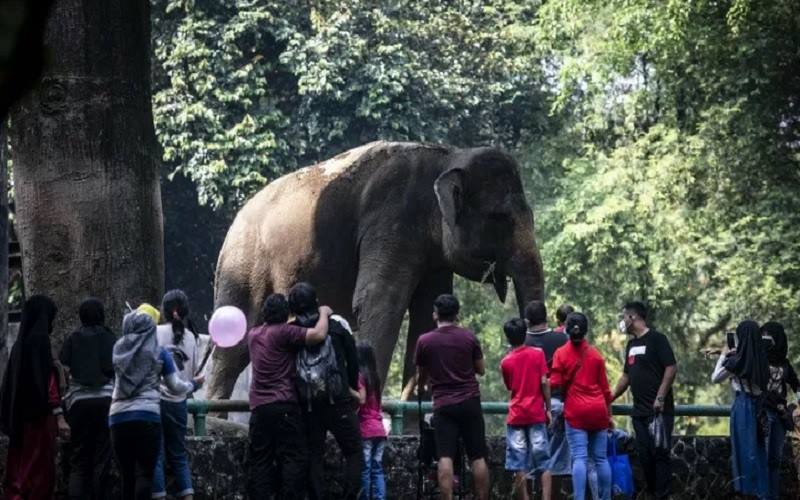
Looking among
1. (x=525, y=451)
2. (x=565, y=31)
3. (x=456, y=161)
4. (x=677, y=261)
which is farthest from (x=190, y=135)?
(x=525, y=451)

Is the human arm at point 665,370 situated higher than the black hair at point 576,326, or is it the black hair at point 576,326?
the black hair at point 576,326

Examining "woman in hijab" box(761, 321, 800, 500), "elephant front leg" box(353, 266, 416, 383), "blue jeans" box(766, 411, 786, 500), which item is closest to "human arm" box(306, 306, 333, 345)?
"woman in hijab" box(761, 321, 800, 500)

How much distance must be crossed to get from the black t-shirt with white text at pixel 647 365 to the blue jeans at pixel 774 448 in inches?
42.1

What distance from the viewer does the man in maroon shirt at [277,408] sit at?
9680 mm

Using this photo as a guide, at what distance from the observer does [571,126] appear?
112 feet

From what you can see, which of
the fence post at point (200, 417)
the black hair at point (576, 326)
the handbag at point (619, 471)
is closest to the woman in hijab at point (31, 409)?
the fence post at point (200, 417)

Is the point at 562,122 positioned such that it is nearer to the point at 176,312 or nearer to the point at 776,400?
the point at 776,400

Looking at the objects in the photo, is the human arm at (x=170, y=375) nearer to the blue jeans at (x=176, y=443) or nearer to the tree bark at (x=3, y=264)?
the blue jeans at (x=176, y=443)

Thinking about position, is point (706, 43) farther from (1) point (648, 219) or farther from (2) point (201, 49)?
(2) point (201, 49)

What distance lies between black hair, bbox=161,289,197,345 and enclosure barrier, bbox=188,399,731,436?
1.01m

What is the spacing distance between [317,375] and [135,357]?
4.38ft

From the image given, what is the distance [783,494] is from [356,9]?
2063 cm

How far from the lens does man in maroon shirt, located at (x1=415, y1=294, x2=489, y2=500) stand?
33.8 feet

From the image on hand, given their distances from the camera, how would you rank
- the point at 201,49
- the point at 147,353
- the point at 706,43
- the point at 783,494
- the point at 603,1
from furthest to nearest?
the point at 201,49
the point at 603,1
the point at 706,43
the point at 783,494
the point at 147,353
